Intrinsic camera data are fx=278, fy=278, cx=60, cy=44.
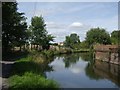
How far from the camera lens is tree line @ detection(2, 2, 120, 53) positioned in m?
37.6

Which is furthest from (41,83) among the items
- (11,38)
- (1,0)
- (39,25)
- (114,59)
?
(39,25)

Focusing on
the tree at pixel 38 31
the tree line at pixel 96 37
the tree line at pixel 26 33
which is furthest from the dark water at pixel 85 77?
the tree line at pixel 96 37

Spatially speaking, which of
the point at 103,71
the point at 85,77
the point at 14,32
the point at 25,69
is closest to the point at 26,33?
the point at 14,32

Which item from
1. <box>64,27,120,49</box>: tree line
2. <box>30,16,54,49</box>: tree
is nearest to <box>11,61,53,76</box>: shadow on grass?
<box>30,16,54,49</box>: tree

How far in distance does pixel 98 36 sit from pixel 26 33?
6148cm

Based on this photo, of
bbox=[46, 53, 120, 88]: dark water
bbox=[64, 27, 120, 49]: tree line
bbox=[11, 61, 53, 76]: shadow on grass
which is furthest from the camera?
bbox=[64, 27, 120, 49]: tree line

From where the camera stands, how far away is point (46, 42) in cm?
7431

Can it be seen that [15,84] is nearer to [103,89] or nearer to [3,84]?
[3,84]

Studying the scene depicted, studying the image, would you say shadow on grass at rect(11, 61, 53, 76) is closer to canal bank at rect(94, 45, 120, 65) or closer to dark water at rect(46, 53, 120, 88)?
dark water at rect(46, 53, 120, 88)

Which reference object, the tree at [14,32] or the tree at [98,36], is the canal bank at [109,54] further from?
the tree at [98,36]

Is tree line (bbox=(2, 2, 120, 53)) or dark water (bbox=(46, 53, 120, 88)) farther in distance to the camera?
tree line (bbox=(2, 2, 120, 53))

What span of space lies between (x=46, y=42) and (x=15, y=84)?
58.1m

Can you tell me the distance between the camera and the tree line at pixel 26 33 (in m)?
37.6

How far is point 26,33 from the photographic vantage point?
54.0 meters
